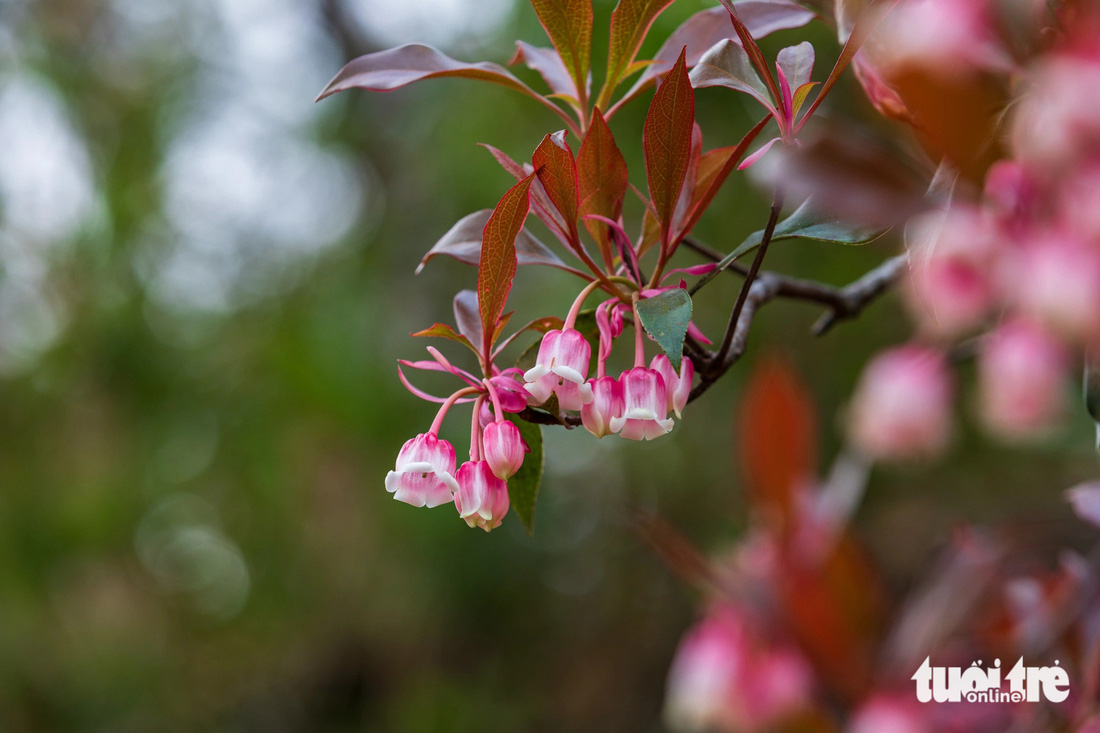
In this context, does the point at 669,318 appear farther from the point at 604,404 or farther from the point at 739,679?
the point at 739,679

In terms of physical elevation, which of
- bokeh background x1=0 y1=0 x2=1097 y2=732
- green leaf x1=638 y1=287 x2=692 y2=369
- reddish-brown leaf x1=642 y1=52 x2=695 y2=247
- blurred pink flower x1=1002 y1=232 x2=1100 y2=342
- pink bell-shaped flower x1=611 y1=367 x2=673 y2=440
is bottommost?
bokeh background x1=0 y1=0 x2=1097 y2=732

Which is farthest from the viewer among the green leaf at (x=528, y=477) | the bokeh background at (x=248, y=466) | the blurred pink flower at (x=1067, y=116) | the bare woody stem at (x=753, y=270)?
the bokeh background at (x=248, y=466)

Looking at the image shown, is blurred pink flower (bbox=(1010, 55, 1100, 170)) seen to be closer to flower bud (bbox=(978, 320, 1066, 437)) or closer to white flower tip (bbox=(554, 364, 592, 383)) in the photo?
flower bud (bbox=(978, 320, 1066, 437))

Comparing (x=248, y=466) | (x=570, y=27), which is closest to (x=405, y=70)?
(x=570, y=27)

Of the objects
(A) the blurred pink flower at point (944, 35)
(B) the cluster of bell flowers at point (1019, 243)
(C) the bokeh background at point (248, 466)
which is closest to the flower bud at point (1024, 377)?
(B) the cluster of bell flowers at point (1019, 243)

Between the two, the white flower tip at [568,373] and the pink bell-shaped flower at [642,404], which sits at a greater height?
the white flower tip at [568,373]

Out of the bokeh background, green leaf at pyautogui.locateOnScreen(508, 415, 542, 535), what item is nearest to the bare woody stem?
green leaf at pyautogui.locateOnScreen(508, 415, 542, 535)

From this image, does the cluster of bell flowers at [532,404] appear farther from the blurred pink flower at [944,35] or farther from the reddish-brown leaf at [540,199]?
the blurred pink flower at [944,35]

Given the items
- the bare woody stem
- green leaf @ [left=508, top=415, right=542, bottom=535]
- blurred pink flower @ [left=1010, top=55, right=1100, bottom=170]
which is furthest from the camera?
green leaf @ [left=508, top=415, right=542, bottom=535]
